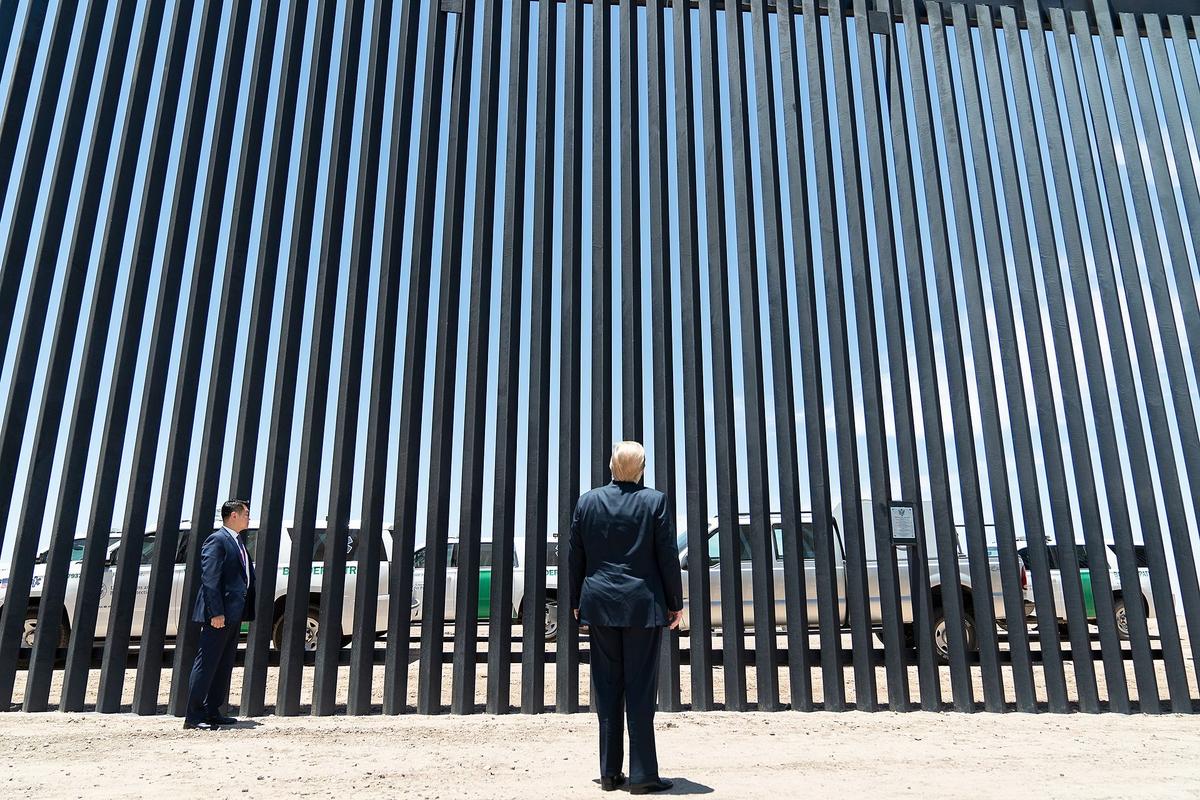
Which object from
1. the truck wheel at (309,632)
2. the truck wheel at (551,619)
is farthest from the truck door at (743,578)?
the truck wheel at (309,632)

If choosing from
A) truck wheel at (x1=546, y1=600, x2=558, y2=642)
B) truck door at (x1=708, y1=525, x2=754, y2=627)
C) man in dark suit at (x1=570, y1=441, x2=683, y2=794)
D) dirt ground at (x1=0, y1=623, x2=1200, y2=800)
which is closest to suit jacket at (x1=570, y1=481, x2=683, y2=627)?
man in dark suit at (x1=570, y1=441, x2=683, y2=794)

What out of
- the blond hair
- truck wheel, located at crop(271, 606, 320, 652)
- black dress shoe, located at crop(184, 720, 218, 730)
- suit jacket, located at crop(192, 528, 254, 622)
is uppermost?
the blond hair

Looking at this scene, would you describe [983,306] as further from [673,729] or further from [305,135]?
[305,135]

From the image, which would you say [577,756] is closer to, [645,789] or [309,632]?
[645,789]

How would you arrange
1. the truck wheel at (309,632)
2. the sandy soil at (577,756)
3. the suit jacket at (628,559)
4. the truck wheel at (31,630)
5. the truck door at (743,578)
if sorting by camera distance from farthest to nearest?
the truck wheel at (31,630)
the truck wheel at (309,632)
the truck door at (743,578)
the sandy soil at (577,756)
the suit jacket at (628,559)

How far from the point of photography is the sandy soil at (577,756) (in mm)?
3910

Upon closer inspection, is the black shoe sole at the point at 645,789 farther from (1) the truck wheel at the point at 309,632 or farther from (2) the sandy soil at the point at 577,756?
(1) the truck wheel at the point at 309,632

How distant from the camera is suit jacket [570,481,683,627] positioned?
149 inches

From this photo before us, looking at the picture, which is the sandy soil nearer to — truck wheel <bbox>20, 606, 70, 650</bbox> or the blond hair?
the blond hair

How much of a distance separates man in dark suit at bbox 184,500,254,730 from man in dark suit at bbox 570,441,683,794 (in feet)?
8.41

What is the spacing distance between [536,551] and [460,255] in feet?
7.29

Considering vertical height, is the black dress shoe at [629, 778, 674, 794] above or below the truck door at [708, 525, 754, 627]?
below

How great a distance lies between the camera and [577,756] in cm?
455

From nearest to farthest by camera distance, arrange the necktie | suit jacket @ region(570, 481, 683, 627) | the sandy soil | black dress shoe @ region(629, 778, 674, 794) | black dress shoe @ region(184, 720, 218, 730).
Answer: black dress shoe @ region(629, 778, 674, 794) < suit jacket @ region(570, 481, 683, 627) < the sandy soil < black dress shoe @ region(184, 720, 218, 730) < the necktie
